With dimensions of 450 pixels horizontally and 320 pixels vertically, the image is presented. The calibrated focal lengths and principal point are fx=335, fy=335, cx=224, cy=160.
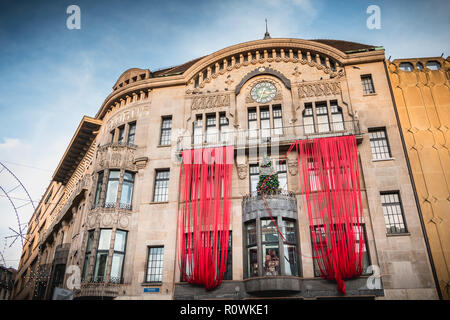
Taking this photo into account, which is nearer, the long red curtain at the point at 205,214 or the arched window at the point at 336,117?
the long red curtain at the point at 205,214

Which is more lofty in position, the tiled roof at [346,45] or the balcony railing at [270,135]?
the tiled roof at [346,45]

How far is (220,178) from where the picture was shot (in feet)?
69.1

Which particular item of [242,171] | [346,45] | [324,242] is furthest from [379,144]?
[346,45]

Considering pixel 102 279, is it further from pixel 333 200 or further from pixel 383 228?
pixel 383 228

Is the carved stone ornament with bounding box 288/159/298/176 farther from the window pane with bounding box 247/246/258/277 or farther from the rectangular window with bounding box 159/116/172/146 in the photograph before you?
the rectangular window with bounding box 159/116/172/146

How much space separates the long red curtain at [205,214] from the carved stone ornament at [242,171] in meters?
0.57

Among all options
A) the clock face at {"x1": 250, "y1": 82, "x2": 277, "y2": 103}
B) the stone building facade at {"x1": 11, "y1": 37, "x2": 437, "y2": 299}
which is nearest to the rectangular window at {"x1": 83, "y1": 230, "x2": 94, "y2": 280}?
the stone building facade at {"x1": 11, "y1": 37, "x2": 437, "y2": 299}

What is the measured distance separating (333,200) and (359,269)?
383 cm

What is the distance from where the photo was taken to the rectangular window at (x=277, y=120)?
22.2m

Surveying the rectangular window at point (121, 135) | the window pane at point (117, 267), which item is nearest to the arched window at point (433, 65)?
the rectangular window at point (121, 135)

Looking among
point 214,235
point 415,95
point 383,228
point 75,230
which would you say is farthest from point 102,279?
point 415,95

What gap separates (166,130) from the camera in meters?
24.5

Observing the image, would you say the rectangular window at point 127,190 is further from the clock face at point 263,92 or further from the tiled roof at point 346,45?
the tiled roof at point 346,45
